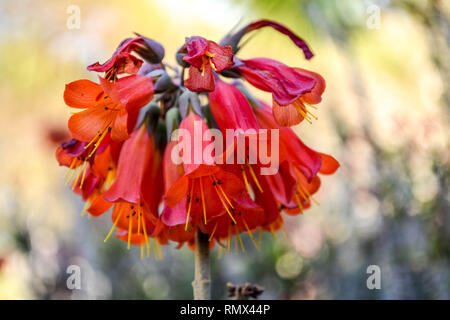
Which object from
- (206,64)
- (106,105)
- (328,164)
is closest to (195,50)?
(206,64)

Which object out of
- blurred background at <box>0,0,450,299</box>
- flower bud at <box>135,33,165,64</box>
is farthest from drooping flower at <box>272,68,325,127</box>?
flower bud at <box>135,33,165,64</box>

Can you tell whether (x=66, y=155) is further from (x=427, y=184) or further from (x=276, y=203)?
(x=427, y=184)

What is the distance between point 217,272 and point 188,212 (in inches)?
136

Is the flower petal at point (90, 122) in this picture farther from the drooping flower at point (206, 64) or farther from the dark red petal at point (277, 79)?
the dark red petal at point (277, 79)

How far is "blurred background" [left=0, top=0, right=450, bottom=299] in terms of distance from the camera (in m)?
3.23

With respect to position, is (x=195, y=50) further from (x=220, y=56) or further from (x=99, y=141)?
(x=99, y=141)

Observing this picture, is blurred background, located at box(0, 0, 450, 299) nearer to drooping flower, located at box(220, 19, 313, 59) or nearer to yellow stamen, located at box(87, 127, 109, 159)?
drooping flower, located at box(220, 19, 313, 59)

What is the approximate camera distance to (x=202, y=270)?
1269mm

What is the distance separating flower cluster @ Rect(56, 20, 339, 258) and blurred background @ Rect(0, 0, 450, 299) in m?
0.25

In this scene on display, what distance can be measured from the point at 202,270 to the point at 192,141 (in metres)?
0.38

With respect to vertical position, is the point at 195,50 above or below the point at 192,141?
above

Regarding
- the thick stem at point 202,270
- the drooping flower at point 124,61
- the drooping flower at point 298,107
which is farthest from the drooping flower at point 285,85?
the thick stem at point 202,270

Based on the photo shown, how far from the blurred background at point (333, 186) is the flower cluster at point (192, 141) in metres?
0.25

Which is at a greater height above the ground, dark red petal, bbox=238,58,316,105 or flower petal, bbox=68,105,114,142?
dark red petal, bbox=238,58,316,105
